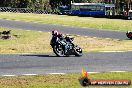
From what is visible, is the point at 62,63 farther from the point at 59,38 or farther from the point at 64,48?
the point at 59,38

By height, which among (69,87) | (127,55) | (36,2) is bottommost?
(36,2)

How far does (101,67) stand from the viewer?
679 inches

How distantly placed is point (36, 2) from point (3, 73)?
99.3 m

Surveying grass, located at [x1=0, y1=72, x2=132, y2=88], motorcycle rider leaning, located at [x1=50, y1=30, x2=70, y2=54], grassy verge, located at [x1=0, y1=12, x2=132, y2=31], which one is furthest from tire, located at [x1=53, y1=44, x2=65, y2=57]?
grassy verge, located at [x1=0, y1=12, x2=132, y2=31]

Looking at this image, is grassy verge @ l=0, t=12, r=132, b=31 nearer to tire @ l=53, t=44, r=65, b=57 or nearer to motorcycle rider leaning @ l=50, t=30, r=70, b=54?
motorcycle rider leaning @ l=50, t=30, r=70, b=54

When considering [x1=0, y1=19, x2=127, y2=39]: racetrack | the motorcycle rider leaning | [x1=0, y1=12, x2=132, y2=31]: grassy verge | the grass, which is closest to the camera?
the grass

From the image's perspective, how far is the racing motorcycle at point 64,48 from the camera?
2105 cm

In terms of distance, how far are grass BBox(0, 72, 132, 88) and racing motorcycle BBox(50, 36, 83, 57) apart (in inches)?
227

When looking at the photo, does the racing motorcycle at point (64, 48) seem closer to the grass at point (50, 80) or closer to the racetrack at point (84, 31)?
the grass at point (50, 80)

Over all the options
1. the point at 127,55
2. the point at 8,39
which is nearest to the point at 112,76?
the point at 127,55

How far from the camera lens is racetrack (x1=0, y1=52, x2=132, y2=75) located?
16375 mm

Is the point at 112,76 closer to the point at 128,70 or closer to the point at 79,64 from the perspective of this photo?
the point at 128,70

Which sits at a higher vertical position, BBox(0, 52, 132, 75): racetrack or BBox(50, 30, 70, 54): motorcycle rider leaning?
BBox(50, 30, 70, 54): motorcycle rider leaning

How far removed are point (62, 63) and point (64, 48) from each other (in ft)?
10.0
